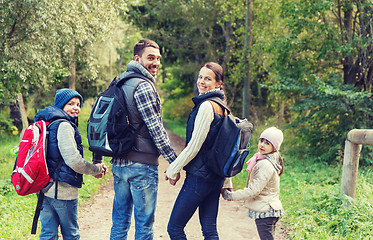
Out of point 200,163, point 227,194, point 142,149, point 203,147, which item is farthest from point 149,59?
point 227,194

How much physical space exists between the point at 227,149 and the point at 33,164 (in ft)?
6.05

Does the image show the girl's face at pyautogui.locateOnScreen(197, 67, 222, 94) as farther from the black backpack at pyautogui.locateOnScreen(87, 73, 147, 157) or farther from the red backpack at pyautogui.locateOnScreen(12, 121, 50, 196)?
the red backpack at pyautogui.locateOnScreen(12, 121, 50, 196)

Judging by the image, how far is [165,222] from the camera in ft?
20.3

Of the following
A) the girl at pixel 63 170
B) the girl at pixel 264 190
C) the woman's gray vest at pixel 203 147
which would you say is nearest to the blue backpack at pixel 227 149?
the woman's gray vest at pixel 203 147

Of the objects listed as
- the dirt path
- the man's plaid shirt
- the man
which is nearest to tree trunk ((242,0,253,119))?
the dirt path

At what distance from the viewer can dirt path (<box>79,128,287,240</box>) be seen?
18.2 ft

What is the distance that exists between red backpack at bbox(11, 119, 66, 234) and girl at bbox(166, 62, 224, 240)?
1210mm

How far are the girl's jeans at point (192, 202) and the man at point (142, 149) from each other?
0.85ft

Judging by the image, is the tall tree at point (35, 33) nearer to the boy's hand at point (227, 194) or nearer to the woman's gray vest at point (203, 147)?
the woman's gray vest at point (203, 147)

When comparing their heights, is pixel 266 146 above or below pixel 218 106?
below

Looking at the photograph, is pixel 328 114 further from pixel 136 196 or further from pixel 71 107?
pixel 71 107

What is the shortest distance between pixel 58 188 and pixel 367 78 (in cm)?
953

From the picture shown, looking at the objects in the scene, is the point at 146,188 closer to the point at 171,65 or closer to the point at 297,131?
the point at 297,131

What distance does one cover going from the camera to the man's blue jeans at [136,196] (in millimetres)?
3512
